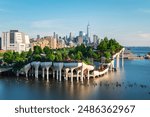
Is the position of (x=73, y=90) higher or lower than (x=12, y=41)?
lower

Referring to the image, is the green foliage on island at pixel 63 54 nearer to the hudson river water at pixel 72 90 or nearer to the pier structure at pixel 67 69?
the pier structure at pixel 67 69

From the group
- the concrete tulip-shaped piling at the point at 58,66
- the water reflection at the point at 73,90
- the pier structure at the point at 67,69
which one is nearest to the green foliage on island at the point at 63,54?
the pier structure at the point at 67,69

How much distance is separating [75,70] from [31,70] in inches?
213

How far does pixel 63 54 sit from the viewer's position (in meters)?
41.6

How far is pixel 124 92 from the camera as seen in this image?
2455cm

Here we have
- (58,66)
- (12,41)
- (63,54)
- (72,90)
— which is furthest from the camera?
(12,41)

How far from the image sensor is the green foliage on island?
36.9 m

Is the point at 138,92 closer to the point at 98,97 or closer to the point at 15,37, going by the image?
the point at 98,97

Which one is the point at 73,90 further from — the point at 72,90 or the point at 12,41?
the point at 12,41

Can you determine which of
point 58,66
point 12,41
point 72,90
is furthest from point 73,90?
point 12,41

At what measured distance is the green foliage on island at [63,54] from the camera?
121ft

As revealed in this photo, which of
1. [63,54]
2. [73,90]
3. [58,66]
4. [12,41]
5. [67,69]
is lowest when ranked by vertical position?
[73,90]

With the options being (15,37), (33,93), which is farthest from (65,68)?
(15,37)

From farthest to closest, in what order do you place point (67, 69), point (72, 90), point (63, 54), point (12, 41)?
point (12, 41) < point (63, 54) < point (67, 69) < point (72, 90)
